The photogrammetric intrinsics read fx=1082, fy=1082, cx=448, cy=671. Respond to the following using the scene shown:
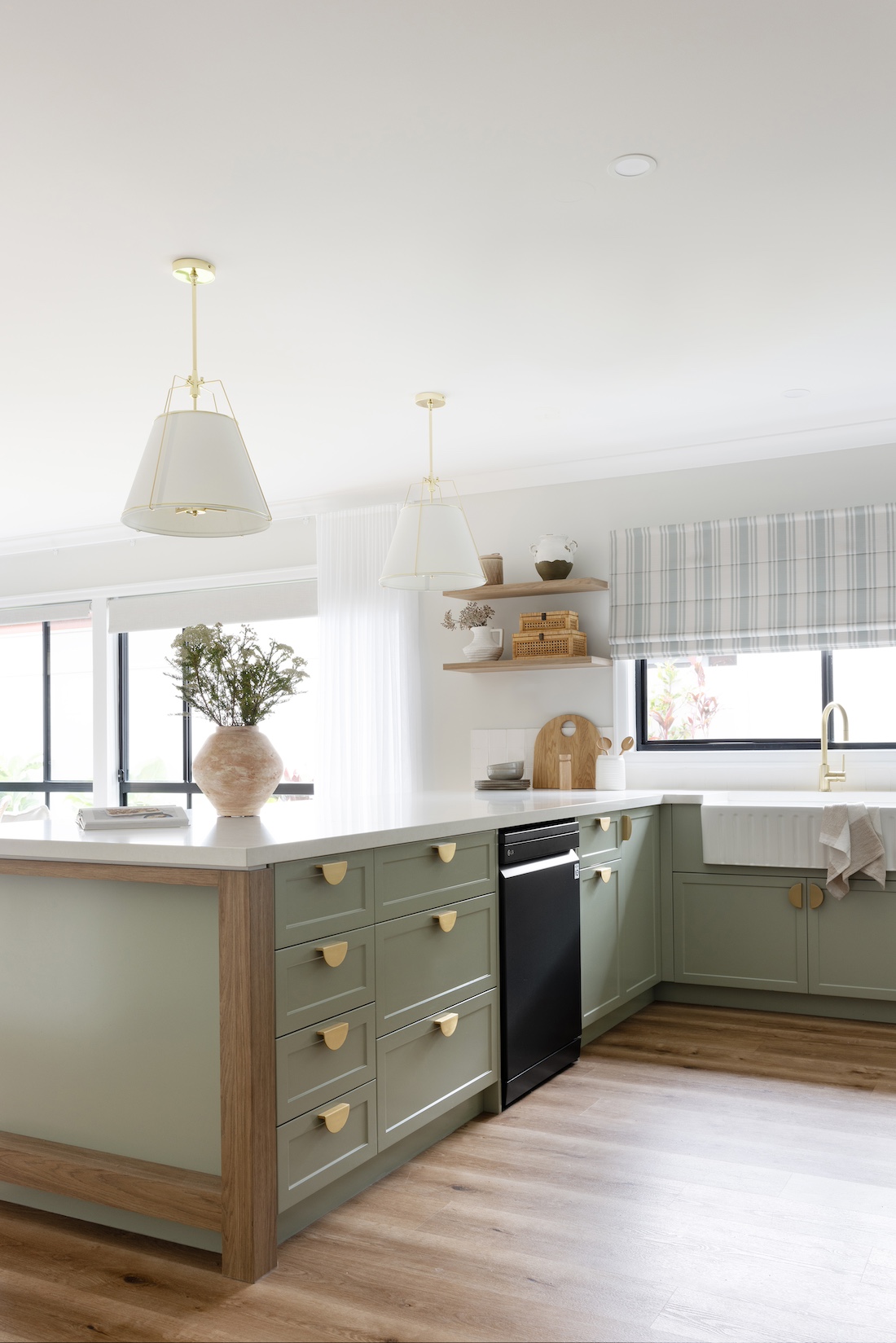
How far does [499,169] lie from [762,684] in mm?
2992

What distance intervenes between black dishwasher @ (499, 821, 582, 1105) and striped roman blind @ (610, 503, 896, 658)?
1.58 metres

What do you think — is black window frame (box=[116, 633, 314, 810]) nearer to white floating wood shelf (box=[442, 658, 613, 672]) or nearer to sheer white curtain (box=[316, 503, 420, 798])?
sheer white curtain (box=[316, 503, 420, 798])

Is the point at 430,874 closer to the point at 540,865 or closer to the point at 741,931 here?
the point at 540,865

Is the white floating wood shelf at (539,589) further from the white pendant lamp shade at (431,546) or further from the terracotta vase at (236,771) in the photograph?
the terracotta vase at (236,771)

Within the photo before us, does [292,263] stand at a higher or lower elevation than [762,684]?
higher

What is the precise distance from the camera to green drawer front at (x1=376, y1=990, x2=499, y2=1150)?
2.53 metres

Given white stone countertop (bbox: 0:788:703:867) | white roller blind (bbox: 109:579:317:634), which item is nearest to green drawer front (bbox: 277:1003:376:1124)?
white stone countertop (bbox: 0:788:703:867)

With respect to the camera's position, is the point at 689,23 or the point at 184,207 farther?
the point at 184,207

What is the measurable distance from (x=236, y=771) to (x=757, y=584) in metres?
2.72

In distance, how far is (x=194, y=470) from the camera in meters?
2.66

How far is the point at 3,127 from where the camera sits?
2.28m

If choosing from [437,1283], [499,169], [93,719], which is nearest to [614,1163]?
[437,1283]

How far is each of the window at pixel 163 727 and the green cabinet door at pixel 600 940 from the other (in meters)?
2.75

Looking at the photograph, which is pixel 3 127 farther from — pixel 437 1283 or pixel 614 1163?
pixel 614 1163
